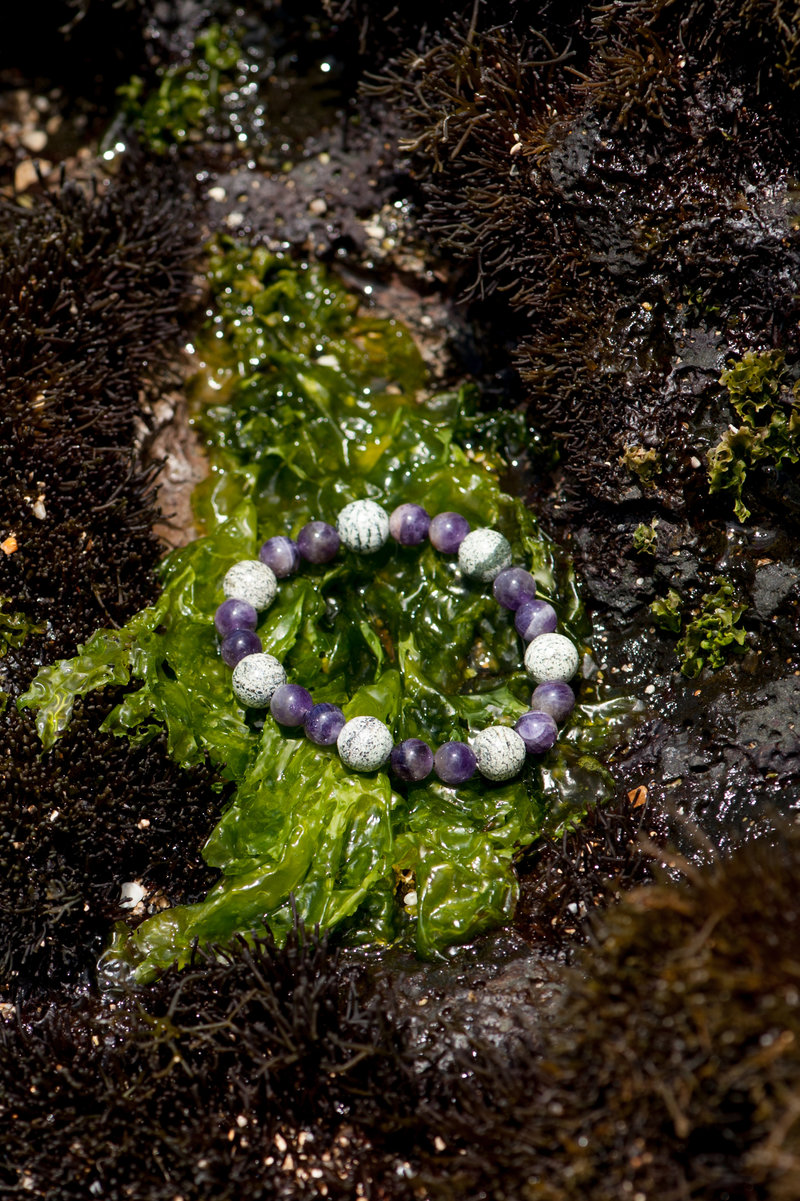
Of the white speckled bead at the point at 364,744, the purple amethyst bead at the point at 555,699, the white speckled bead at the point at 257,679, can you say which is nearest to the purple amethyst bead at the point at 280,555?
the white speckled bead at the point at 257,679

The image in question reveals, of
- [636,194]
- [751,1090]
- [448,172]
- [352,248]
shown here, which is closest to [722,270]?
[636,194]

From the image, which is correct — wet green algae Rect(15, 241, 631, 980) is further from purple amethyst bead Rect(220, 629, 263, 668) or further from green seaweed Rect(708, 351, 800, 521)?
green seaweed Rect(708, 351, 800, 521)

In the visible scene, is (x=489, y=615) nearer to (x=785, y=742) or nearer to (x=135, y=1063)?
(x=785, y=742)

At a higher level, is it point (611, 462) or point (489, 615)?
point (611, 462)

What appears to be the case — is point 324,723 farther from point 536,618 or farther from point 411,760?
point 536,618

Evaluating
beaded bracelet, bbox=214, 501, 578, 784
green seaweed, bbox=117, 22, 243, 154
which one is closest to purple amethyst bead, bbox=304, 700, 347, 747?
beaded bracelet, bbox=214, 501, 578, 784

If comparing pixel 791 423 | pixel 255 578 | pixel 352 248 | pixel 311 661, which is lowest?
pixel 311 661
